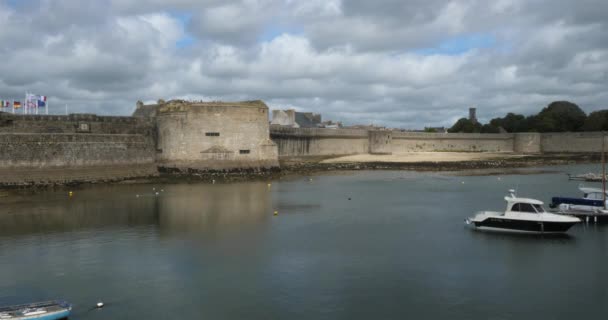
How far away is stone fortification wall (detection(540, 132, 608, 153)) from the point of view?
57.0m

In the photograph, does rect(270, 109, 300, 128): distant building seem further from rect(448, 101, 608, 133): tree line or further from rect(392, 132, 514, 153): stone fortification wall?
rect(448, 101, 608, 133): tree line

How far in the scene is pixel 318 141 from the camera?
1757 inches

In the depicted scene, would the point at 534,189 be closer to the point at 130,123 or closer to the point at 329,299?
the point at 329,299

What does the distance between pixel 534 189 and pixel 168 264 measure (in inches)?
751

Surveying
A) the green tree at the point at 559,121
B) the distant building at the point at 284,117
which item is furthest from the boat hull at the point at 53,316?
the green tree at the point at 559,121

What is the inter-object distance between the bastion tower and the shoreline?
2.25 feet

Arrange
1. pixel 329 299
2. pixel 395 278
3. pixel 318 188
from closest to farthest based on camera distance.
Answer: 1. pixel 329 299
2. pixel 395 278
3. pixel 318 188

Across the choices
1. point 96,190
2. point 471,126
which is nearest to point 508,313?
point 96,190

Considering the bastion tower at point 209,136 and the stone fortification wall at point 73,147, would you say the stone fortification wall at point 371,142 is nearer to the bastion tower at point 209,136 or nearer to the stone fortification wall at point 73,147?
the bastion tower at point 209,136

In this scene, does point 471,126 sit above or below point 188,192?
above

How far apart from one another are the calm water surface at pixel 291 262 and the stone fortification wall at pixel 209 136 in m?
9.84

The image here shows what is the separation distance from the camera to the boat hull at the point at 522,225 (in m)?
13.7

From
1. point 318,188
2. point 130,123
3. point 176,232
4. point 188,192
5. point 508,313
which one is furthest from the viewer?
point 130,123

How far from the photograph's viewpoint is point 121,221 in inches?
634
